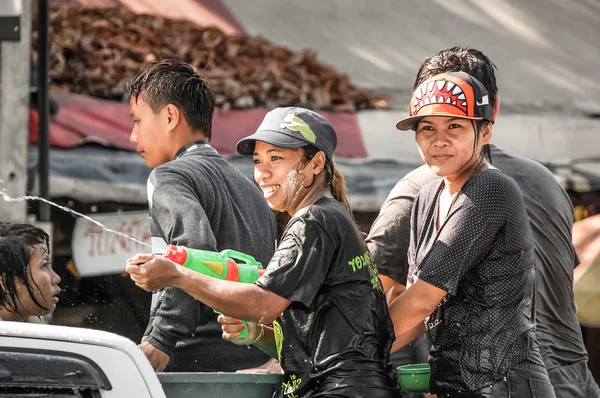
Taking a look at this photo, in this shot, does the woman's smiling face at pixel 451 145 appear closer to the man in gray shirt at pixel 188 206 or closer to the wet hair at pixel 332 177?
the wet hair at pixel 332 177

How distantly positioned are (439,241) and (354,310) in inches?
14.1

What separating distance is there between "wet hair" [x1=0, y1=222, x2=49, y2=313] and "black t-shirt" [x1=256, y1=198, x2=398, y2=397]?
880 mm

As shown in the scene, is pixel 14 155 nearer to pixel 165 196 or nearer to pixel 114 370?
pixel 165 196

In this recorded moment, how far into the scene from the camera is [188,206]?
3496 millimetres

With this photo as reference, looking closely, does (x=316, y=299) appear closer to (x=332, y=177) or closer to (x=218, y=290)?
(x=218, y=290)

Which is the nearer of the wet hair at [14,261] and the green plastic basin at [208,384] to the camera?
the green plastic basin at [208,384]

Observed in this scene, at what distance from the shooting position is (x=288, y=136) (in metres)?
3.15

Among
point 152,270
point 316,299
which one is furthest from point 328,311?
point 152,270

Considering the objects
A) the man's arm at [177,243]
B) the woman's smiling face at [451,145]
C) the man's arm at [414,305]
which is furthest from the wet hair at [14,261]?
the woman's smiling face at [451,145]

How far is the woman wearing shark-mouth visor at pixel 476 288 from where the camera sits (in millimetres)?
3100

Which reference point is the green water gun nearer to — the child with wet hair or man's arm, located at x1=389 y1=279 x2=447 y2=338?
man's arm, located at x1=389 y1=279 x2=447 y2=338

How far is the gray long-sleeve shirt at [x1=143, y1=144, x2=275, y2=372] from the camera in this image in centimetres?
348

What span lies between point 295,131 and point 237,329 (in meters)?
0.62

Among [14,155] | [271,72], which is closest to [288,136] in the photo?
[14,155]
